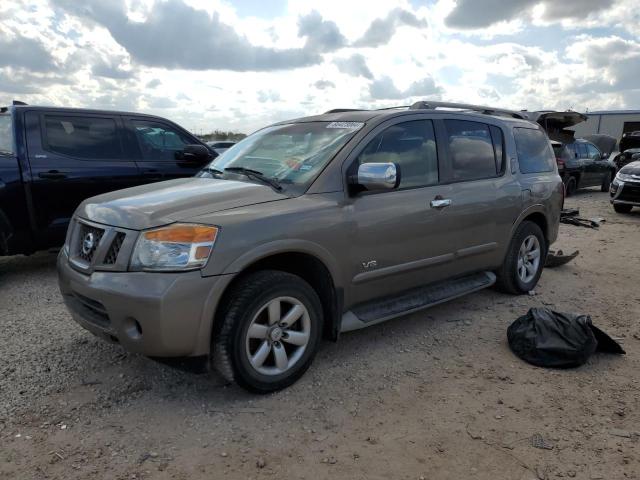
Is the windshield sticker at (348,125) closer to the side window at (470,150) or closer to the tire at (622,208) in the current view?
the side window at (470,150)

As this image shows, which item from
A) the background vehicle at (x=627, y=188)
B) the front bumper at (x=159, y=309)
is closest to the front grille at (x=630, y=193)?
the background vehicle at (x=627, y=188)

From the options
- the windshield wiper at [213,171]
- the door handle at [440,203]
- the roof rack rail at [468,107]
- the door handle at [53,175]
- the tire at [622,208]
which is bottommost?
the tire at [622,208]

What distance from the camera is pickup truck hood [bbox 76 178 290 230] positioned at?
9.61ft

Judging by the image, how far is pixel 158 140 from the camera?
6293 mm

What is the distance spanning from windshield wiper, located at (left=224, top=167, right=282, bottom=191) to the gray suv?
2 centimetres

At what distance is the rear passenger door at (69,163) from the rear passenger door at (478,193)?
3718 millimetres

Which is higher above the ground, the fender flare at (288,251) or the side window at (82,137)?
the side window at (82,137)

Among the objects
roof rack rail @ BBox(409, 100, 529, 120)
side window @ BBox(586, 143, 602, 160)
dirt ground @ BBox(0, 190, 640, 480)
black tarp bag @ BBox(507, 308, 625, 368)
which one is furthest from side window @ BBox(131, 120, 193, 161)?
side window @ BBox(586, 143, 602, 160)

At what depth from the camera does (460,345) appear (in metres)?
4.02

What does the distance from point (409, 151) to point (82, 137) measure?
150 inches

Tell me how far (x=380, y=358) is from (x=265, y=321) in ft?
3.48

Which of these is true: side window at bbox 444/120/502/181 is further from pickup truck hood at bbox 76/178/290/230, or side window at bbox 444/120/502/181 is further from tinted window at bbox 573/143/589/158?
tinted window at bbox 573/143/589/158

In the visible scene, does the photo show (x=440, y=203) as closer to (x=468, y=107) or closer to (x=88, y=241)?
(x=468, y=107)

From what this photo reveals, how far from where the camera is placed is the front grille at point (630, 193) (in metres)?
10.9
